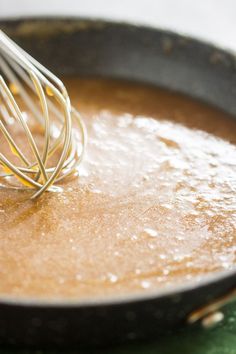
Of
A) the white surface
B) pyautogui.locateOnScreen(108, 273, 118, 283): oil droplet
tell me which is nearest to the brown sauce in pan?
pyautogui.locateOnScreen(108, 273, 118, 283): oil droplet

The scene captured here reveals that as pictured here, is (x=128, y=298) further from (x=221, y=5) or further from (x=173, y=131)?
(x=221, y=5)

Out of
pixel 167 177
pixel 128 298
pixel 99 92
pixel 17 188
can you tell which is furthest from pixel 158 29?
pixel 128 298

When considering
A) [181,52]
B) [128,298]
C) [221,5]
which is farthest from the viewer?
[221,5]

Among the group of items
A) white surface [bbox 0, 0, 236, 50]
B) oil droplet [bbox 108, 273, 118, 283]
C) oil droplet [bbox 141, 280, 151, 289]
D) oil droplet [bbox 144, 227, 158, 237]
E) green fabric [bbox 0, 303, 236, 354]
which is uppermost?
white surface [bbox 0, 0, 236, 50]

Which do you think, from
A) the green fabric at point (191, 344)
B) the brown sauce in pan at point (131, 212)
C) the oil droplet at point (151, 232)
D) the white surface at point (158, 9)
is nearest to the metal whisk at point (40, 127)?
the brown sauce in pan at point (131, 212)

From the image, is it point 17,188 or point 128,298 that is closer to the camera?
point 128,298

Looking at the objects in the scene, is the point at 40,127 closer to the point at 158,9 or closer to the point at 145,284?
the point at 145,284

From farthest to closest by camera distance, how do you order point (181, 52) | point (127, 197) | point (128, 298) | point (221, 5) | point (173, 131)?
1. point (221, 5)
2. point (181, 52)
3. point (173, 131)
4. point (127, 197)
5. point (128, 298)

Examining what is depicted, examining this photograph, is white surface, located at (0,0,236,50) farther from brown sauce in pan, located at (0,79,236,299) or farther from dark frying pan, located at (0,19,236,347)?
brown sauce in pan, located at (0,79,236,299)

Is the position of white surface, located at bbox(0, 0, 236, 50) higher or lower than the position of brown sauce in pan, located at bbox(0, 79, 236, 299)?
higher
